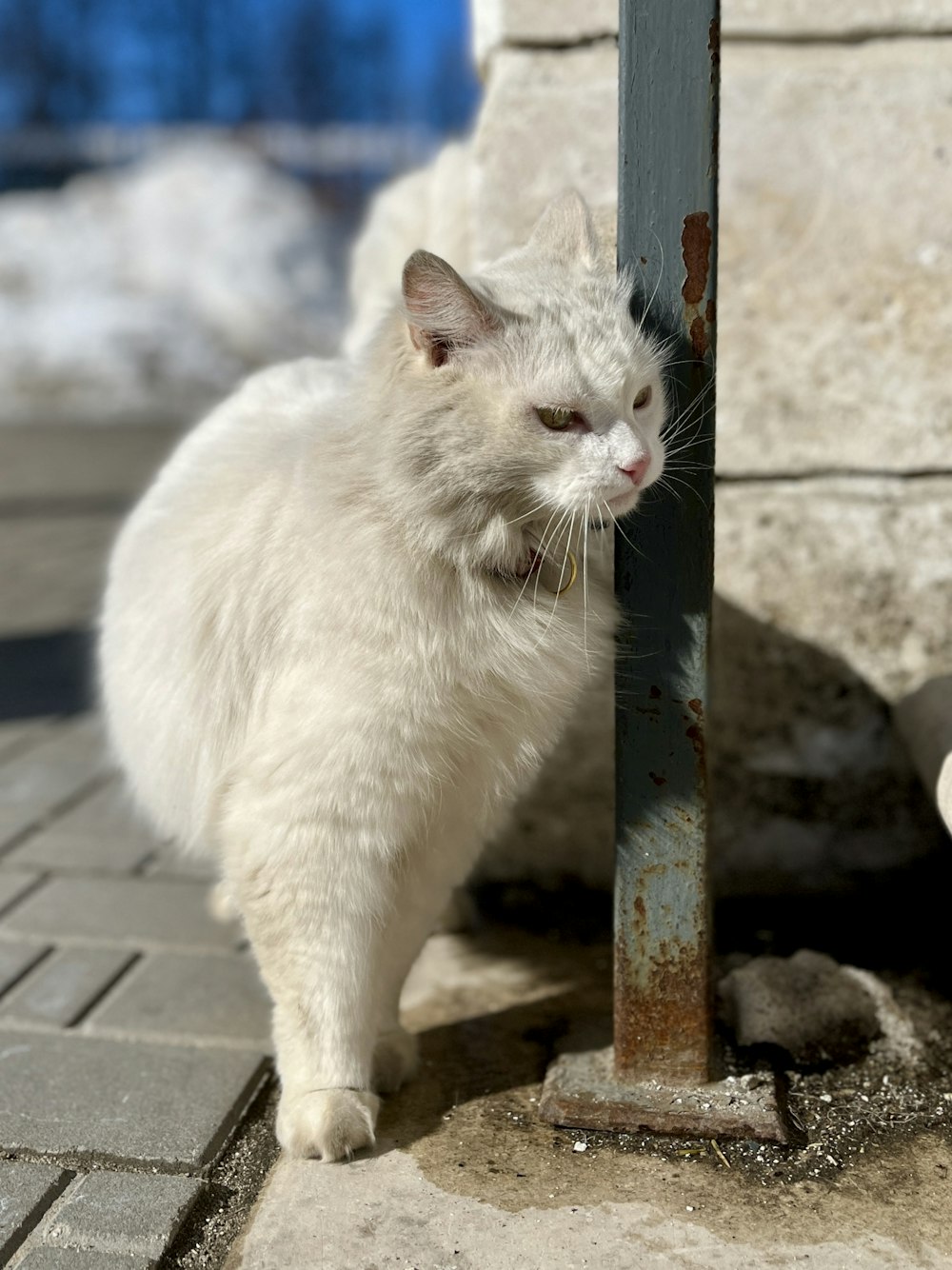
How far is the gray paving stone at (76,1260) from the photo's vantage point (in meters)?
1.58

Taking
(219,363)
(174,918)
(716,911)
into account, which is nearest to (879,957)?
(716,911)

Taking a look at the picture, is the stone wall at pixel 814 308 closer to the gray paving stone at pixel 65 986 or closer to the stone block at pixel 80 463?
the gray paving stone at pixel 65 986

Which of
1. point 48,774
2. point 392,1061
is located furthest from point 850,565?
point 48,774

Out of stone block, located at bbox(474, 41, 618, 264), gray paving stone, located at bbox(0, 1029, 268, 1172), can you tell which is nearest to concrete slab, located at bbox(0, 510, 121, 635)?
gray paving stone, located at bbox(0, 1029, 268, 1172)

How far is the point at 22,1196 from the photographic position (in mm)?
1721

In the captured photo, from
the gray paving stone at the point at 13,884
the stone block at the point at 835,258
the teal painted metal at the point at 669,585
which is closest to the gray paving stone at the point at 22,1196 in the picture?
the teal painted metal at the point at 669,585

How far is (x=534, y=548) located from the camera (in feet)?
5.63

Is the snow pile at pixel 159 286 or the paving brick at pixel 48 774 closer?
the paving brick at pixel 48 774

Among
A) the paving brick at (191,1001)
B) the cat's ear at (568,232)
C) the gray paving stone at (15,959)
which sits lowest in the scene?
the paving brick at (191,1001)

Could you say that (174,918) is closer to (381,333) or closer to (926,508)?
(381,333)

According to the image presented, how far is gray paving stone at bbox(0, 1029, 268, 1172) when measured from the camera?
1.85m

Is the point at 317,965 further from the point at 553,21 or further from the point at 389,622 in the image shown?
the point at 553,21

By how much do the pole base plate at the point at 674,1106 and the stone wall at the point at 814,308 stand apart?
0.88 meters

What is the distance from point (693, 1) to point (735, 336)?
0.86 m
